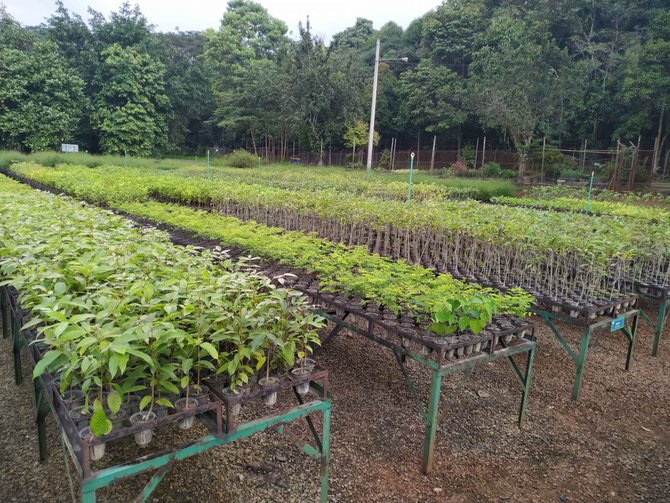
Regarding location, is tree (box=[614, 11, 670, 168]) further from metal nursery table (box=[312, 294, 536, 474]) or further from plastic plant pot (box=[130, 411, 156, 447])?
plastic plant pot (box=[130, 411, 156, 447])

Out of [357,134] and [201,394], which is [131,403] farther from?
[357,134]

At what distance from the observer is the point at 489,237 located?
6098mm

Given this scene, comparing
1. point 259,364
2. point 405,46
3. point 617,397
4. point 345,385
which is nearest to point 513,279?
point 617,397

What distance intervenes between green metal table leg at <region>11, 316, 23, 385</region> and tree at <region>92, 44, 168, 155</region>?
1304 inches

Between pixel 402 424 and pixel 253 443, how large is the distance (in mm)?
1185

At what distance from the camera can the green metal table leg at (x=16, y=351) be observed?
12.3ft

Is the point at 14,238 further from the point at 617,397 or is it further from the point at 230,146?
the point at 230,146

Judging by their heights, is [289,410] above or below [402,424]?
above

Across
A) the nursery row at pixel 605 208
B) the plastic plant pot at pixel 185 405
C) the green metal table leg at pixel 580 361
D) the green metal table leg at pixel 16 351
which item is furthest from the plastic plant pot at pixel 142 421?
the nursery row at pixel 605 208

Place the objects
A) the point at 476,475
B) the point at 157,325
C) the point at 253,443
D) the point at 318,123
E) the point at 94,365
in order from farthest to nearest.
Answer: the point at 318,123 < the point at 253,443 < the point at 476,475 < the point at 157,325 < the point at 94,365

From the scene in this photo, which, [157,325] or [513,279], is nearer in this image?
[157,325]

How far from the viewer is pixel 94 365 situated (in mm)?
1940

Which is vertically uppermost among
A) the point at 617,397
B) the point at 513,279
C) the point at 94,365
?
the point at 94,365

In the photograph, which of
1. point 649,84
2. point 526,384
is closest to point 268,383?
point 526,384
